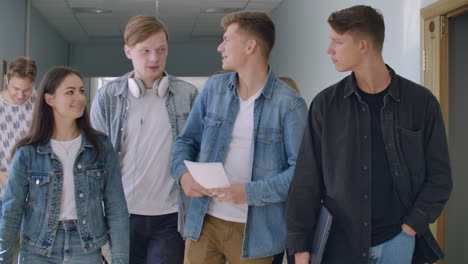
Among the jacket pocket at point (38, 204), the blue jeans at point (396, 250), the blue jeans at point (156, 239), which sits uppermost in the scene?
the jacket pocket at point (38, 204)

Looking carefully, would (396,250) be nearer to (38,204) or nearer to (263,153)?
(263,153)

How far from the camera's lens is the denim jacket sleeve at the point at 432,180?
164 cm

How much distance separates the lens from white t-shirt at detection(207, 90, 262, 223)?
1.98 metres

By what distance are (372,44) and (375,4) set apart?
2975mm

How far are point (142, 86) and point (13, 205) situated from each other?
74 cm

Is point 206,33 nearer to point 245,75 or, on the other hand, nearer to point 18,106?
point 18,106

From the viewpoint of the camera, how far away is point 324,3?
6.00m

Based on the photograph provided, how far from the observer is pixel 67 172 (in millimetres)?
2008

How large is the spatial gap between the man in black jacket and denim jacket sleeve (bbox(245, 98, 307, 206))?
0.37ft

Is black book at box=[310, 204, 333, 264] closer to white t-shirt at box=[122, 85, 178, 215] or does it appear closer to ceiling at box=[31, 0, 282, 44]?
white t-shirt at box=[122, 85, 178, 215]

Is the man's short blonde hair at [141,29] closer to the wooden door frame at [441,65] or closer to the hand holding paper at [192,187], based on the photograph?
the hand holding paper at [192,187]

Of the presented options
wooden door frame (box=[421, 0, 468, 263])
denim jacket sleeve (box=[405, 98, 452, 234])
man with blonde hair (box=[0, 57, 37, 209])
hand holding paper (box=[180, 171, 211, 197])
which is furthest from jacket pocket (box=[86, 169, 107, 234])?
wooden door frame (box=[421, 0, 468, 263])

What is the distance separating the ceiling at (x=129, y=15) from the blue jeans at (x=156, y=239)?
6.44 metres

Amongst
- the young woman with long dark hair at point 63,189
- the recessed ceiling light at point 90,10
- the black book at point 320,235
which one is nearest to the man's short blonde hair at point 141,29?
the young woman with long dark hair at point 63,189
